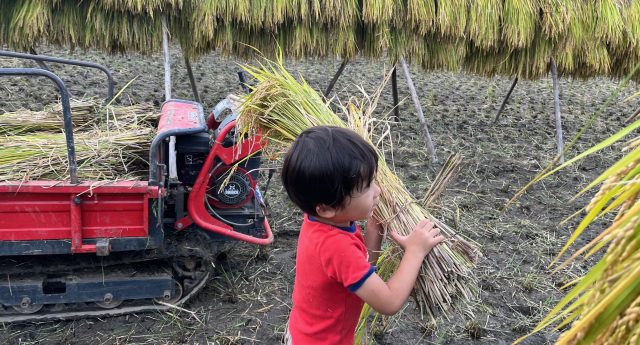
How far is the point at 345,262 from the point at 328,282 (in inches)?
5.6

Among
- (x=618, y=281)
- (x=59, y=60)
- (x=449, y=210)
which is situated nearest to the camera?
(x=618, y=281)

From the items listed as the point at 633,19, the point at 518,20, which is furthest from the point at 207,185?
the point at 633,19

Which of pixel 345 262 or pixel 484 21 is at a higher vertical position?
pixel 484 21

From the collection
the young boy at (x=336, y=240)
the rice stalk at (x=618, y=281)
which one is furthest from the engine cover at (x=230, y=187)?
the rice stalk at (x=618, y=281)

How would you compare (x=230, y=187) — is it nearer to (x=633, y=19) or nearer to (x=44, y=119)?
(x=44, y=119)

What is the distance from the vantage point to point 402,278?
181cm

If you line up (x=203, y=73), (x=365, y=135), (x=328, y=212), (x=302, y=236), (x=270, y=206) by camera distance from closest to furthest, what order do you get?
(x=328, y=212) < (x=302, y=236) < (x=365, y=135) < (x=270, y=206) < (x=203, y=73)

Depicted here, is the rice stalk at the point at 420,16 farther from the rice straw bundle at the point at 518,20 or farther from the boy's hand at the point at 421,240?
the boy's hand at the point at 421,240

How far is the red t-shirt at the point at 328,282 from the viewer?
174 centimetres

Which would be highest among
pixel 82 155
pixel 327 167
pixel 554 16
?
pixel 554 16

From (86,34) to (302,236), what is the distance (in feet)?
14.7

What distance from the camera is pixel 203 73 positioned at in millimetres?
9977

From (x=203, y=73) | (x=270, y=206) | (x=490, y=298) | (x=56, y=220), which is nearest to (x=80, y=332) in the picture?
(x=56, y=220)

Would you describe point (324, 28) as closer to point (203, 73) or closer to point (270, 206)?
point (270, 206)
